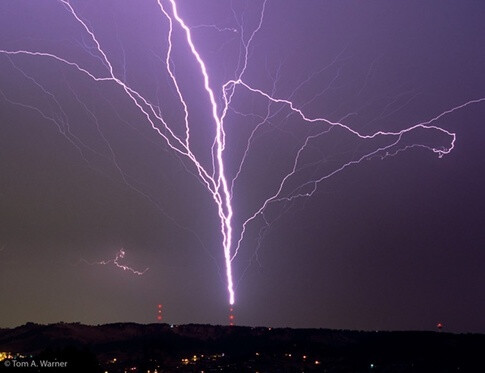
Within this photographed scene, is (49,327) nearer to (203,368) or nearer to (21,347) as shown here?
(21,347)

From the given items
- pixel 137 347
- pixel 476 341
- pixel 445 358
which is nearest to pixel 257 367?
pixel 137 347

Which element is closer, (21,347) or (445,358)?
(21,347)

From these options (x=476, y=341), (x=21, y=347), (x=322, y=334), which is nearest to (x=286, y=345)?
(x=322, y=334)

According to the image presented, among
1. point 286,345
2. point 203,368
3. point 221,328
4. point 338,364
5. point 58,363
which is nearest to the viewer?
point 58,363

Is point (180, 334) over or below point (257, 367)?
over

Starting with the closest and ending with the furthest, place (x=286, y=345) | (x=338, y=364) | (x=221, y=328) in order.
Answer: (x=338, y=364) → (x=286, y=345) → (x=221, y=328)

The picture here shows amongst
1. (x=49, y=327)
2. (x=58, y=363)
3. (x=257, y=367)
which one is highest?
(x=49, y=327)
